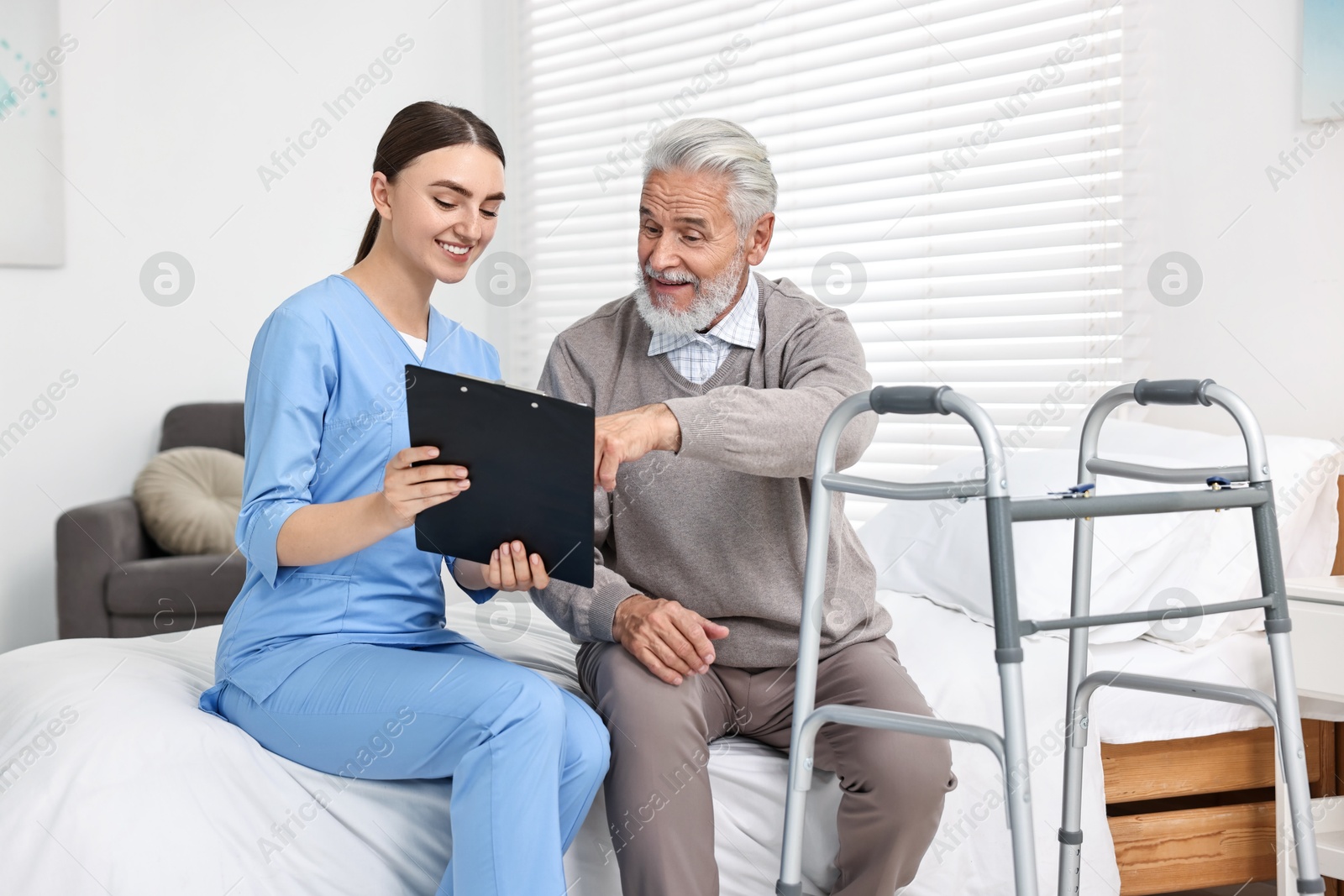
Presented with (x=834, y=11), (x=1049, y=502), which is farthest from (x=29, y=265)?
(x=1049, y=502)

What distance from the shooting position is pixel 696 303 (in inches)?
62.5

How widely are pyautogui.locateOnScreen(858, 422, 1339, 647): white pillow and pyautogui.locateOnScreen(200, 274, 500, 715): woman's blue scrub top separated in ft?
3.19

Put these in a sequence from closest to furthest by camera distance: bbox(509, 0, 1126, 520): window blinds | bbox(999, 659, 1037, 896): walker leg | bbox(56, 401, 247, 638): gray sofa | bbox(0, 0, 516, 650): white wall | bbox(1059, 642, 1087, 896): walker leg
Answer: bbox(999, 659, 1037, 896): walker leg
bbox(1059, 642, 1087, 896): walker leg
bbox(509, 0, 1126, 520): window blinds
bbox(56, 401, 247, 638): gray sofa
bbox(0, 0, 516, 650): white wall

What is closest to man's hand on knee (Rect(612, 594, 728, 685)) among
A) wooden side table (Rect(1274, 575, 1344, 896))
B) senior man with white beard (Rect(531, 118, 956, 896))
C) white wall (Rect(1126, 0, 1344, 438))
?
senior man with white beard (Rect(531, 118, 956, 896))

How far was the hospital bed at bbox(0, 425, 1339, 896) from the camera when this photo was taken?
115 centimetres

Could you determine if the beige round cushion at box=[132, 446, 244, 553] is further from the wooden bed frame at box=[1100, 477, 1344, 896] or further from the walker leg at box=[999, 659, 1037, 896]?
the walker leg at box=[999, 659, 1037, 896]

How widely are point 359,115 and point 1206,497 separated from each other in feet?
11.1

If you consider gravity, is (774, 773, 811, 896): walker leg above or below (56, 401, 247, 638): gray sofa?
below

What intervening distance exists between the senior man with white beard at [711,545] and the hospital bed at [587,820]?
0.10 m

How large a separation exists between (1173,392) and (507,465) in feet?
2.54

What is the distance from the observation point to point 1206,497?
45.2 inches

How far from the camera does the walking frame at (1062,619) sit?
1.02 meters

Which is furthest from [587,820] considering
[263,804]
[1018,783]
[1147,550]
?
[1147,550]

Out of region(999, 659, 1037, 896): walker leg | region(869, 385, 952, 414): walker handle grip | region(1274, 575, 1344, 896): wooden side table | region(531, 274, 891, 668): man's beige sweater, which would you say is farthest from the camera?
region(1274, 575, 1344, 896): wooden side table
